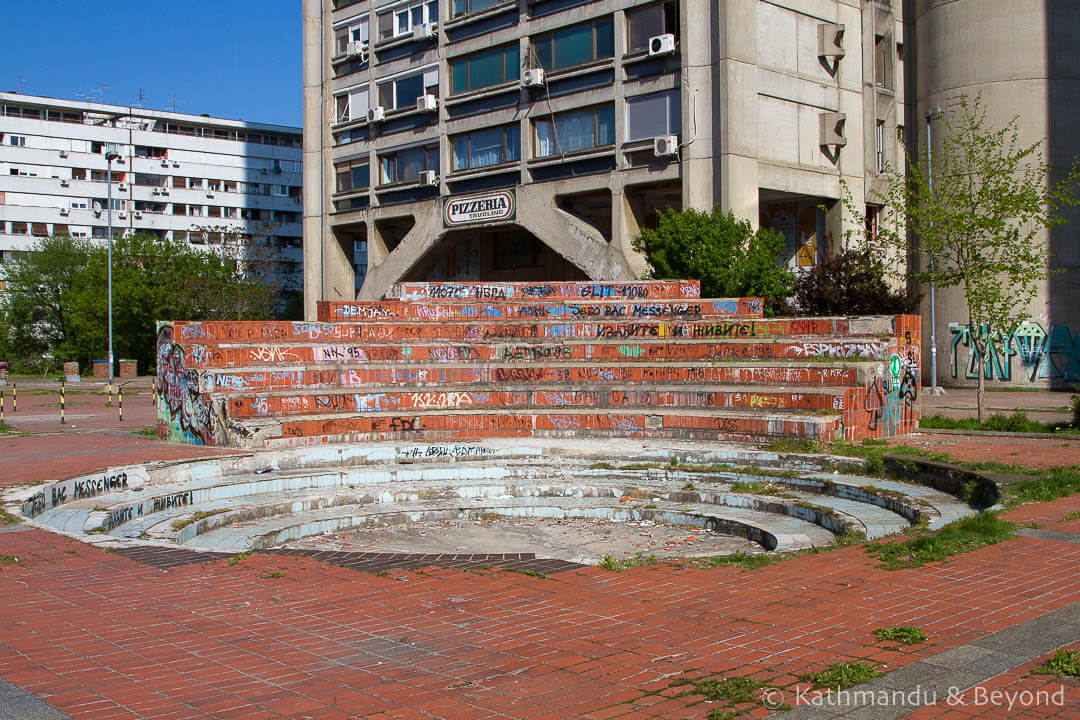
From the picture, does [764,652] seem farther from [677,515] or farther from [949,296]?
[949,296]

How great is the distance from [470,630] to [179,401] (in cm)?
1313

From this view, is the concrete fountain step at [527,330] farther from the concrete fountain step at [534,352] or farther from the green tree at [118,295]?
the green tree at [118,295]

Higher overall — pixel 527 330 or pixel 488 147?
pixel 488 147

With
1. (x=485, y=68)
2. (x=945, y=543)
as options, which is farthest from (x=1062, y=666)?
(x=485, y=68)

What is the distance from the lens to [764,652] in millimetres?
5336

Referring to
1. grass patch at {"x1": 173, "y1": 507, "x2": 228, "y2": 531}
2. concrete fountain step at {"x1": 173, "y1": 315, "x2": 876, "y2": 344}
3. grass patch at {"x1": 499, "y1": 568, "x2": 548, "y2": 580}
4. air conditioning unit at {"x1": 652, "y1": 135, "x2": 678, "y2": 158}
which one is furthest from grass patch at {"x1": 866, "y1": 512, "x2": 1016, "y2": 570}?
air conditioning unit at {"x1": 652, "y1": 135, "x2": 678, "y2": 158}

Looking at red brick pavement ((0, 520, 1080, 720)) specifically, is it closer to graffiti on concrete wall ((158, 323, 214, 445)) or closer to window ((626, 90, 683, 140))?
graffiti on concrete wall ((158, 323, 214, 445))

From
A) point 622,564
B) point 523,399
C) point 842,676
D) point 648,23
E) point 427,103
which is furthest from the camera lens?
point 427,103

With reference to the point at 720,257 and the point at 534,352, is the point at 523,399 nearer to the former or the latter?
the point at 534,352

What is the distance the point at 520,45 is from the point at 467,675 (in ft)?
121

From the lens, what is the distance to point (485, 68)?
40.7 meters

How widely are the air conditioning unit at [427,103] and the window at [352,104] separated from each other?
476 centimetres

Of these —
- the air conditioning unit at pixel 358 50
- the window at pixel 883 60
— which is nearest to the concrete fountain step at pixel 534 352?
the window at pixel 883 60

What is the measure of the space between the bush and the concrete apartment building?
51.4m
